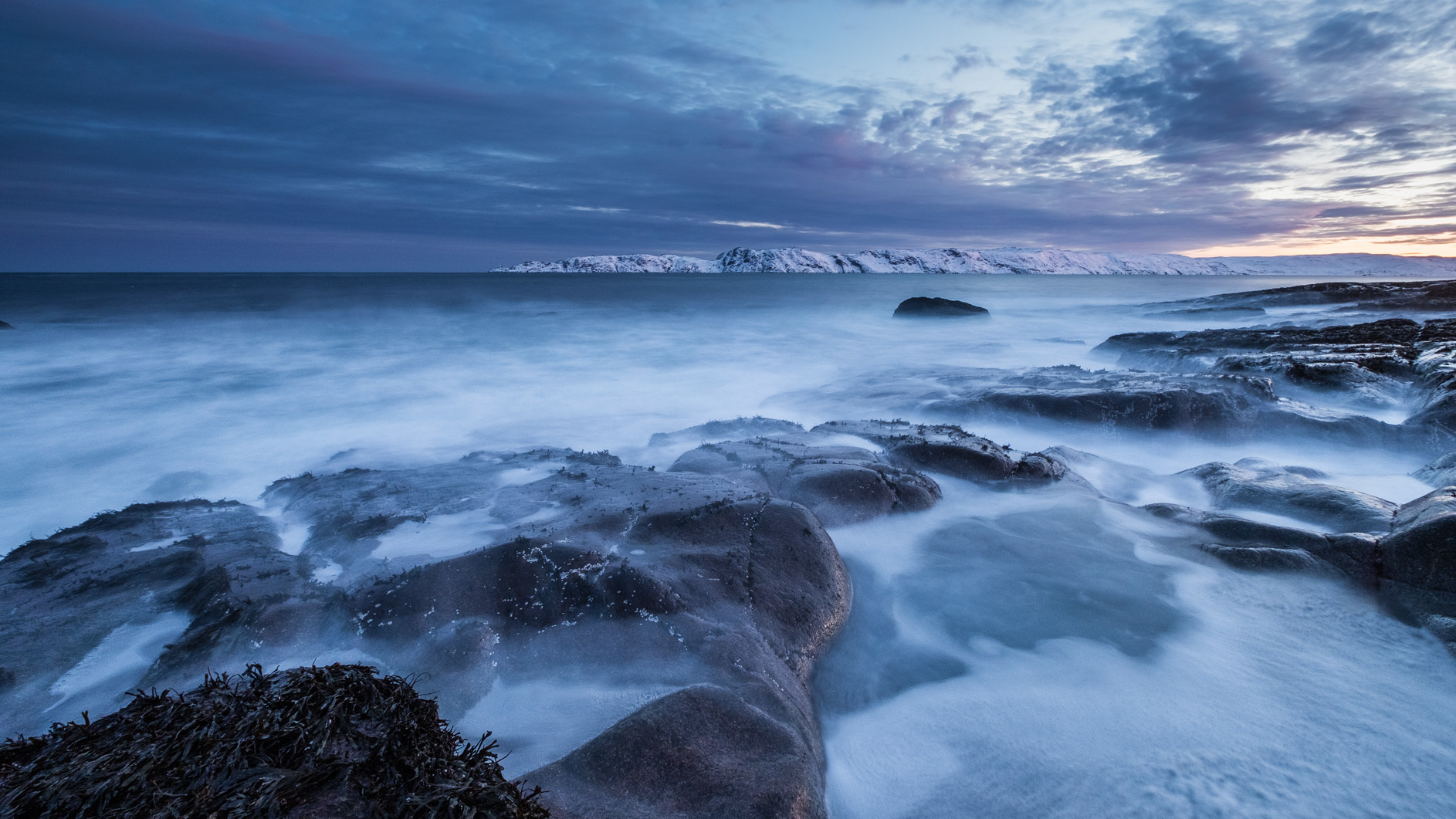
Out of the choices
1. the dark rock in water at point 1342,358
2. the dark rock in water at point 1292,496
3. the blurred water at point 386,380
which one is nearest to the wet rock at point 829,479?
the blurred water at point 386,380

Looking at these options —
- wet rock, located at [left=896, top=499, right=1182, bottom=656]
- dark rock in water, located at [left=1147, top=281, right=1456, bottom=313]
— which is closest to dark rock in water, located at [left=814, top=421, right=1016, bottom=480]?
wet rock, located at [left=896, top=499, right=1182, bottom=656]

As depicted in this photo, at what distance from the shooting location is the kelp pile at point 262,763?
1.83 meters

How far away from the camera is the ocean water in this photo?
11.0 ft

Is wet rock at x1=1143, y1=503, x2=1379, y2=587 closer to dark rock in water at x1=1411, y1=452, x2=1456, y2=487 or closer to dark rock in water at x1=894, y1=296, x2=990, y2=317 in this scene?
dark rock in water at x1=1411, y1=452, x2=1456, y2=487

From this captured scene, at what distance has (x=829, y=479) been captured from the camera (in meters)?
6.49

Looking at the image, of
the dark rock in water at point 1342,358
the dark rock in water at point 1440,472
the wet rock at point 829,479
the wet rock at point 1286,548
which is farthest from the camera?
the dark rock in water at point 1342,358

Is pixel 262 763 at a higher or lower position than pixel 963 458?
higher

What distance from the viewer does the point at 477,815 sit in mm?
1973

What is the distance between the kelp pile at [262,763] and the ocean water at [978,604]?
1056 millimetres

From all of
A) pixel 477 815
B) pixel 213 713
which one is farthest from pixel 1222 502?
pixel 213 713

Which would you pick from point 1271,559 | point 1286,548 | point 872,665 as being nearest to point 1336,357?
point 1286,548

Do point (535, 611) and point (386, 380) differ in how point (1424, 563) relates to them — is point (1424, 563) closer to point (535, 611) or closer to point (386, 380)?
point (535, 611)

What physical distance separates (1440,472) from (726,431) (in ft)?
28.3

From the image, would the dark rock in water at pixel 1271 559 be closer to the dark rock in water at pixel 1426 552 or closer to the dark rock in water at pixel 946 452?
the dark rock in water at pixel 1426 552
